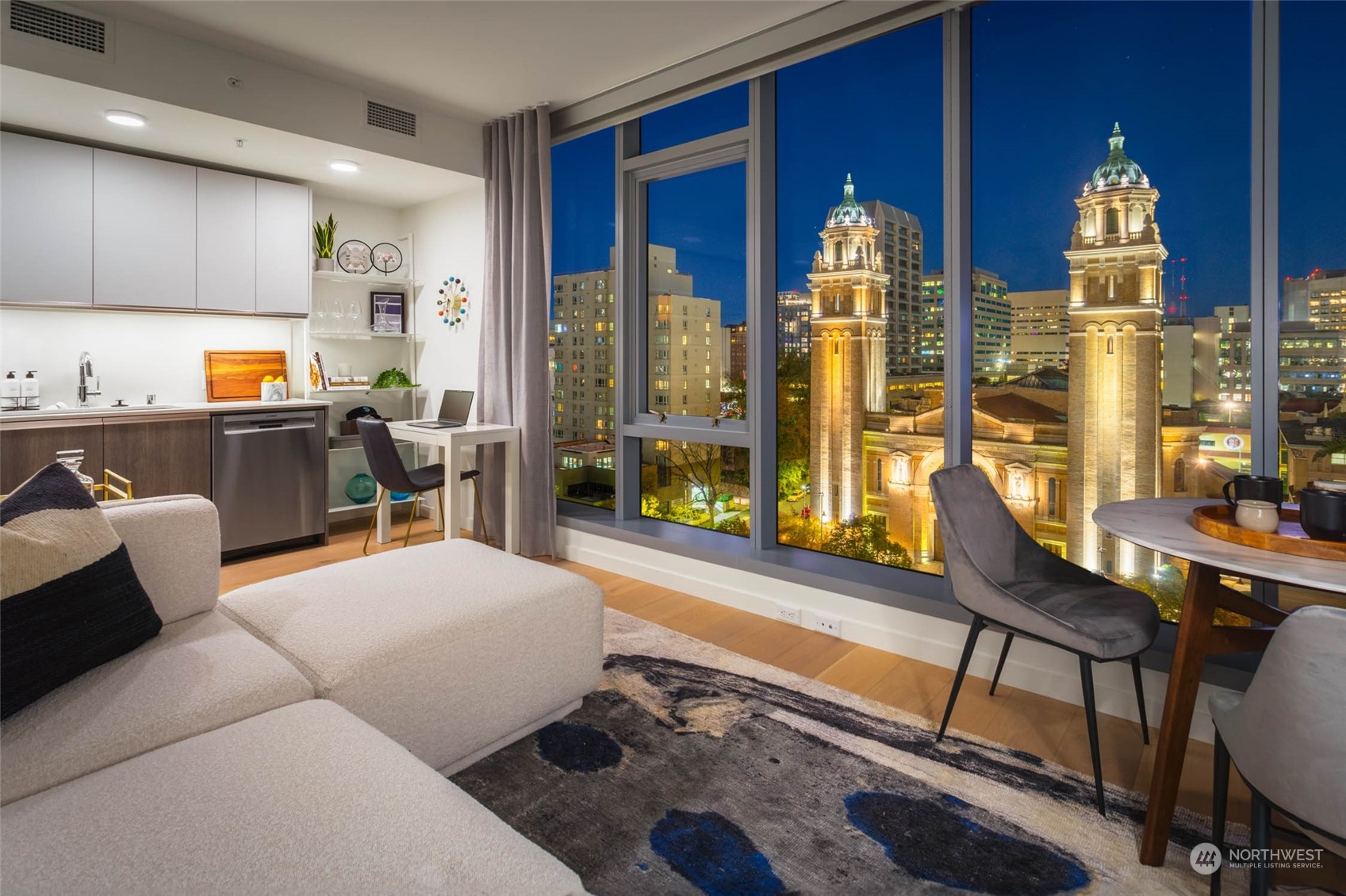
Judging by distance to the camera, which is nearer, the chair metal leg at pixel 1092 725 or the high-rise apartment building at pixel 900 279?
the chair metal leg at pixel 1092 725

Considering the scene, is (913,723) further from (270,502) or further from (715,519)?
(270,502)

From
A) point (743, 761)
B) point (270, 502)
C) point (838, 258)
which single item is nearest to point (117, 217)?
point (270, 502)

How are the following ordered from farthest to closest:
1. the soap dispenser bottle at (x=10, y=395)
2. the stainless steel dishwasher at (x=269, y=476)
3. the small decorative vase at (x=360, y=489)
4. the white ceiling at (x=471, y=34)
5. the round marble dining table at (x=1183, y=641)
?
1. the small decorative vase at (x=360, y=489)
2. the stainless steel dishwasher at (x=269, y=476)
3. the soap dispenser bottle at (x=10, y=395)
4. the white ceiling at (x=471, y=34)
5. the round marble dining table at (x=1183, y=641)

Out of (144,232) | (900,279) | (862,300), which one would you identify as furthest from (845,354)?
(144,232)

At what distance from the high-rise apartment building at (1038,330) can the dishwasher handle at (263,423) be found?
382 centimetres

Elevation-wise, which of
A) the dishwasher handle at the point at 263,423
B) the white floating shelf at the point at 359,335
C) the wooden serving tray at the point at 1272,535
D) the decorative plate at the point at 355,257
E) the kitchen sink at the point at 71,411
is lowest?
the wooden serving tray at the point at 1272,535

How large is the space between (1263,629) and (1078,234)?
1507mm

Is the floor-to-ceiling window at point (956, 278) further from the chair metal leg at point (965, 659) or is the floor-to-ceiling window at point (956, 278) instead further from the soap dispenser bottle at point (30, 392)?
the soap dispenser bottle at point (30, 392)

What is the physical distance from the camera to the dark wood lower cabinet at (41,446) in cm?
327

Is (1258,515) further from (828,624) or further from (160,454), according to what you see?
(160,454)

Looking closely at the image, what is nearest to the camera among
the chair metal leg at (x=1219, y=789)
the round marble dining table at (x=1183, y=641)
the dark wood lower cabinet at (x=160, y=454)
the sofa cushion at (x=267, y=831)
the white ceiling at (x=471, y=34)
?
the sofa cushion at (x=267, y=831)

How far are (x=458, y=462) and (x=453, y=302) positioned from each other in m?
1.45

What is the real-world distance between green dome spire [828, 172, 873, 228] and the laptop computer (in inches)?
96.8
